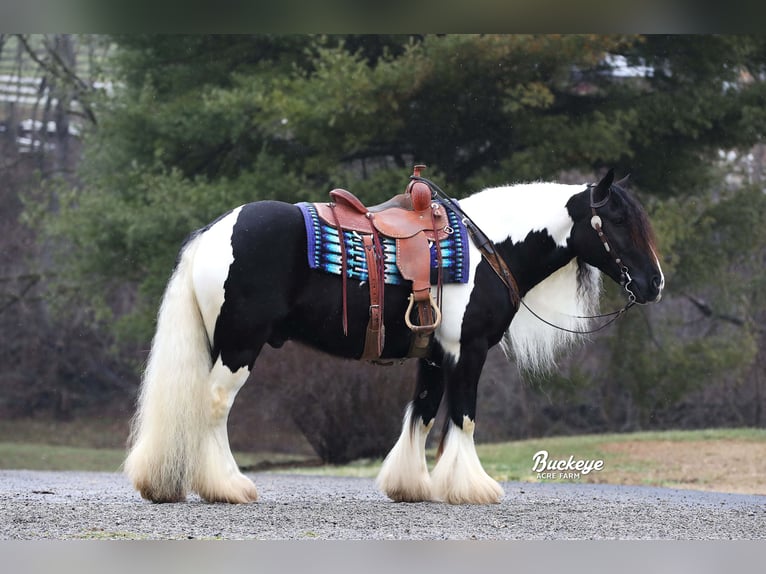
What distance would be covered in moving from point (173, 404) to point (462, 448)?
1.82 metres

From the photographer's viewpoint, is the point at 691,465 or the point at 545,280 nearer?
the point at 545,280

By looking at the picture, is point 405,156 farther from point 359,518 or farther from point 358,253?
point 359,518

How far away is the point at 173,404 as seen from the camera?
6.48m

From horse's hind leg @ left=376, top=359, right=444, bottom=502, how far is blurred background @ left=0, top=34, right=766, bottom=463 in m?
6.49

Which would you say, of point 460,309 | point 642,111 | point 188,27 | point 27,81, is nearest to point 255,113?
point 642,111

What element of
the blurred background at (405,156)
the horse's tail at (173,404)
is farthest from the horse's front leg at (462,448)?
the blurred background at (405,156)

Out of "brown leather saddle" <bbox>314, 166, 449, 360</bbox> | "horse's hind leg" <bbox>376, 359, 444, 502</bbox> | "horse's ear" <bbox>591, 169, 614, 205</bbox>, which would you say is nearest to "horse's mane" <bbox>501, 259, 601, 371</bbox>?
"horse's ear" <bbox>591, 169, 614, 205</bbox>

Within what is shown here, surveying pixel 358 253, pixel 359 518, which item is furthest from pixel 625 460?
pixel 359 518

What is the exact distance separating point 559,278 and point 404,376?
655 centimetres

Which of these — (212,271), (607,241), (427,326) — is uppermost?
(607,241)

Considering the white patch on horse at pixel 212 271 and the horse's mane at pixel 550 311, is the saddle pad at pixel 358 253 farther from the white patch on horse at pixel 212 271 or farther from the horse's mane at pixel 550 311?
the horse's mane at pixel 550 311

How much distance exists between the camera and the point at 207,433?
6559mm

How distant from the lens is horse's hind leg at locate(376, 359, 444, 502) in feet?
23.3

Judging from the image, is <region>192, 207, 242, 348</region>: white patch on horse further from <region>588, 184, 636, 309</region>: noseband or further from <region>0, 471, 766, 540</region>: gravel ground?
<region>588, 184, 636, 309</region>: noseband
